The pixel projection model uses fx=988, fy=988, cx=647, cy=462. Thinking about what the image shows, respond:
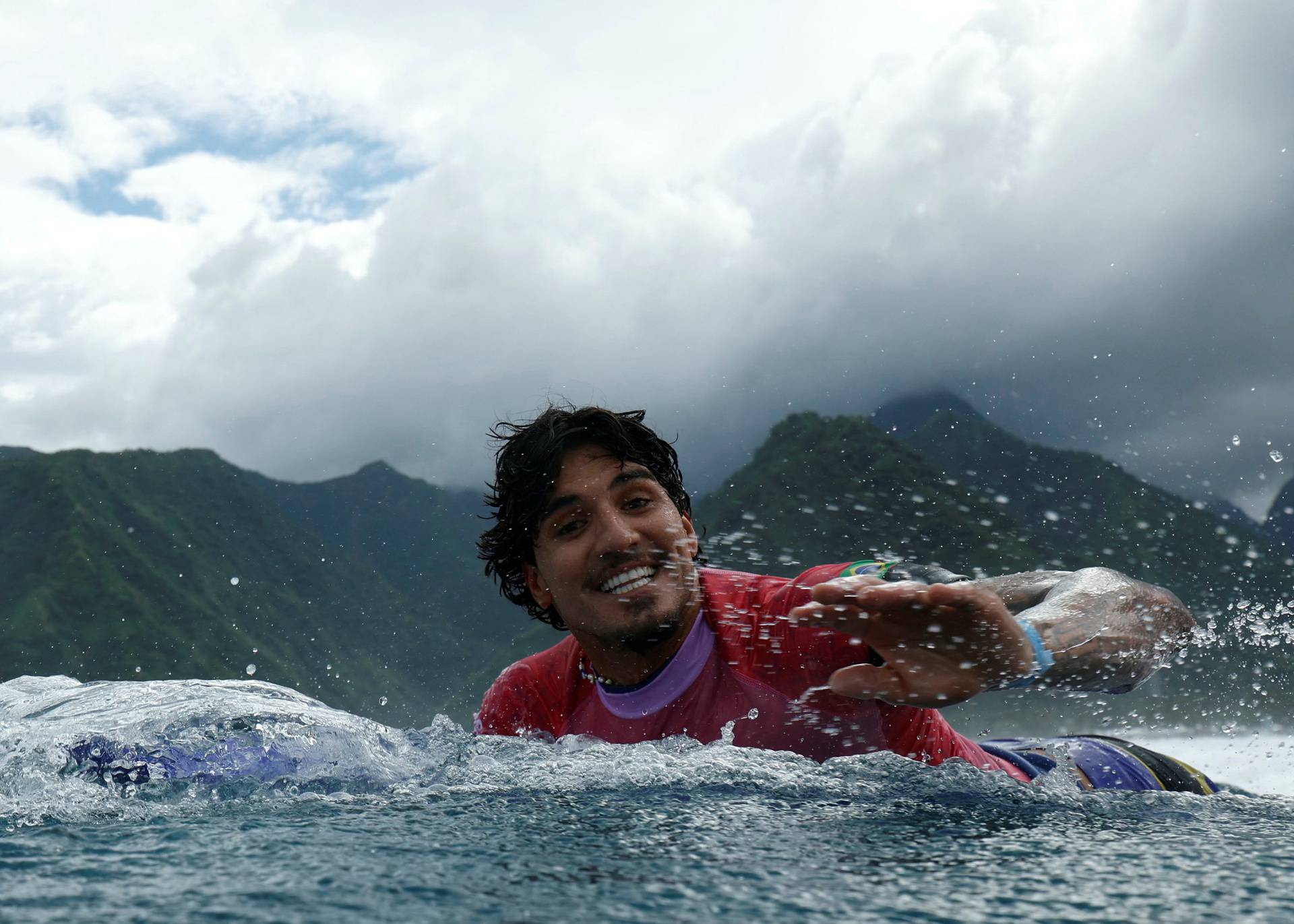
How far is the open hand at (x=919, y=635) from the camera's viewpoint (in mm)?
2814

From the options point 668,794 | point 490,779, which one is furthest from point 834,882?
point 490,779

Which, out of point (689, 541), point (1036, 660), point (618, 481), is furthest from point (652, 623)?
point (1036, 660)

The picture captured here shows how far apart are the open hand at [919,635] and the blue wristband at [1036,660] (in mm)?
192

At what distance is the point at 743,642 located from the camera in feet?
13.4

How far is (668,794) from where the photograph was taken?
288 cm

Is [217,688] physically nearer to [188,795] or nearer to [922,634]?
[188,795]

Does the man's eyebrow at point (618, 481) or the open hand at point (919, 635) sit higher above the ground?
the man's eyebrow at point (618, 481)

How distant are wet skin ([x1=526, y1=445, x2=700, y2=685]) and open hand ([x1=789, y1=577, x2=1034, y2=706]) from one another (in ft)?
3.93

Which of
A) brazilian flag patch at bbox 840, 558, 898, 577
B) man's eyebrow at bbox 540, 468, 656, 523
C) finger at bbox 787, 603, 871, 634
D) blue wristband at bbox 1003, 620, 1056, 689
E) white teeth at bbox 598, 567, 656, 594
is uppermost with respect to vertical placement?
man's eyebrow at bbox 540, 468, 656, 523

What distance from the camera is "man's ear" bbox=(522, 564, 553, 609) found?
4.96 metres

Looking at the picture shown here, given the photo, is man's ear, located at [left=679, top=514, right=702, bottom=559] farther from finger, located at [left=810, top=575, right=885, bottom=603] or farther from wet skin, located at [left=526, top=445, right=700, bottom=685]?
finger, located at [left=810, top=575, right=885, bottom=603]

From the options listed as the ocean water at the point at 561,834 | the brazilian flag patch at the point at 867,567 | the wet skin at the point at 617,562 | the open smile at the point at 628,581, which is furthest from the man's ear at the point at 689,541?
the ocean water at the point at 561,834

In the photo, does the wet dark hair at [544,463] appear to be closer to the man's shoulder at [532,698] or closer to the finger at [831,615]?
the man's shoulder at [532,698]

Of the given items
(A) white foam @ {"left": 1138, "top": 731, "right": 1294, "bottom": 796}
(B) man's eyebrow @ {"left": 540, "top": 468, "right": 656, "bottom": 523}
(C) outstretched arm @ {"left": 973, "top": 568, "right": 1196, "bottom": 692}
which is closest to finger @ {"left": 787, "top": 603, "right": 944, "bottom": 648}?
(C) outstretched arm @ {"left": 973, "top": 568, "right": 1196, "bottom": 692}
